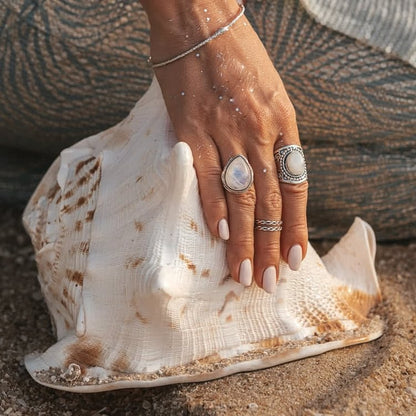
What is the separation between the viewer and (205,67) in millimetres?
1370

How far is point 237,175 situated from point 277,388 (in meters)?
0.41

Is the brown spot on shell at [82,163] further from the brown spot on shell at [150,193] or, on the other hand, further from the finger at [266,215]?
the finger at [266,215]

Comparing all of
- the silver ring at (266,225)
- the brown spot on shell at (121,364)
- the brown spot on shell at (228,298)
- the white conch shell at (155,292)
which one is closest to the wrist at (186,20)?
the white conch shell at (155,292)

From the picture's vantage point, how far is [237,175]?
131 centimetres

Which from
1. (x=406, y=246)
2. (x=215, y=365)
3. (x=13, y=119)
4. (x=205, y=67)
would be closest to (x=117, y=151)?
(x=205, y=67)

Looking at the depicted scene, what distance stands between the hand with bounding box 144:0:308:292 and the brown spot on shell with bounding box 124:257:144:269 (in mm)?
143

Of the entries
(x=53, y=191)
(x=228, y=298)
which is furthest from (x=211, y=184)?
(x=53, y=191)

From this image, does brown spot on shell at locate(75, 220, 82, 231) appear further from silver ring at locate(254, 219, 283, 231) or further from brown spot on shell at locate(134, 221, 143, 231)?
silver ring at locate(254, 219, 283, 231)

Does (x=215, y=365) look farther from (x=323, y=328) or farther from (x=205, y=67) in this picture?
(x=205, y=67)

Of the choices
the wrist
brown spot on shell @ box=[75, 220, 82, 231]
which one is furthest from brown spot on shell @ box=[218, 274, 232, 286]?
the wrist

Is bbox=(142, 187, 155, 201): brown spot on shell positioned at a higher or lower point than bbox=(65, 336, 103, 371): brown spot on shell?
higher

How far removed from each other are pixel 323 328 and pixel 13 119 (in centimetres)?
110

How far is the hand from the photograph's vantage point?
1.33m

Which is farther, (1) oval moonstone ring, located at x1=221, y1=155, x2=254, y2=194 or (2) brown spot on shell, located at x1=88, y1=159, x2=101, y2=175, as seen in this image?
(2) brown spot on shell, located at x1=88, y1=159, x2=101, y2=175
